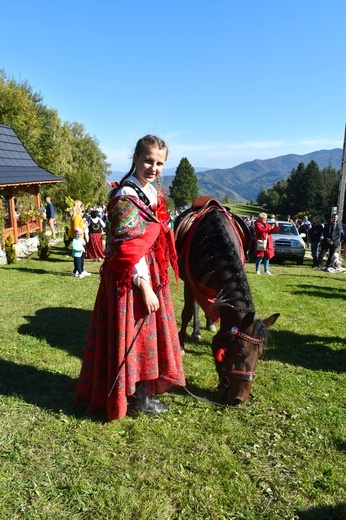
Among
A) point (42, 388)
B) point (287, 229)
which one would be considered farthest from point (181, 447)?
point (287, 229)

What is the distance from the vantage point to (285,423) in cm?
332

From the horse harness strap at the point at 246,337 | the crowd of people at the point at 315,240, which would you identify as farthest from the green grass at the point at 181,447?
the crowd of people at the point at 315,240

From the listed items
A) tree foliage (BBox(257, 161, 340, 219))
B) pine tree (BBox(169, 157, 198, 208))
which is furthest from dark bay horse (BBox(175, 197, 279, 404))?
pine tree (BBox(169, 157, 198, 208))

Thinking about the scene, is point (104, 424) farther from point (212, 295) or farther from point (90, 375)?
Answer: point (212, 295)

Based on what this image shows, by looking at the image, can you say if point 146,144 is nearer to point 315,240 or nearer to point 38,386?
point 38,386

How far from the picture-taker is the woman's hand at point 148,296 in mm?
2805

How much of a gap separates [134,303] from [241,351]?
0.97 meters

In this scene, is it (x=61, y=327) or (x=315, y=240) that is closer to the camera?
(x=61, y=327)

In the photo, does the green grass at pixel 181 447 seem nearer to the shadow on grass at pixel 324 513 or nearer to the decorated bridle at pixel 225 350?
the shadow on grass at pixel 324 513

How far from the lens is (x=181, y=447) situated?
2912mm

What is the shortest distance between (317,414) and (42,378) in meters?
2.75

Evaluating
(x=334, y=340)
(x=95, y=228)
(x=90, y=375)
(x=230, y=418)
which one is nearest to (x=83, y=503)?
(x=90, y=375)

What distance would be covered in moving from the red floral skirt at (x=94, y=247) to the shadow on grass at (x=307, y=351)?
8431 millimetres

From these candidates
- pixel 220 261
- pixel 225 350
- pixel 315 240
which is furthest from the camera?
pixel 315 240
